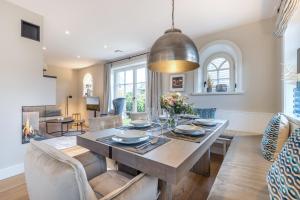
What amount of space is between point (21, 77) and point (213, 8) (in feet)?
10.3

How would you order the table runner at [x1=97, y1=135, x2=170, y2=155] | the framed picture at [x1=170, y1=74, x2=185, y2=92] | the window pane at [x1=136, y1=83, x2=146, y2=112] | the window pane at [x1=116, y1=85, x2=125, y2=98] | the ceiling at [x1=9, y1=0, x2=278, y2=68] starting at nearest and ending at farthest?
the table runner at [x1=97, y1=135, x2=170, y2=155], the ceiling at [x1=9, y1=0, x2=278, y2=68], the framed picture at [x1=170, y1=74, x2=185, y2=92], the window pane at [x1=136, y1=83, x2=146, y2=112], the window pane at [x1=116, y1=85, x2=125, y2=98]

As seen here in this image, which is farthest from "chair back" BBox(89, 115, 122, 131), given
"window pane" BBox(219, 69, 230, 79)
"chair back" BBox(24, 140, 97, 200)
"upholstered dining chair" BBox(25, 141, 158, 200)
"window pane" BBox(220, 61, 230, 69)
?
"window pane" BBox(220, 61, 230, 69)

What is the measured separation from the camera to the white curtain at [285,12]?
1659 millimetres

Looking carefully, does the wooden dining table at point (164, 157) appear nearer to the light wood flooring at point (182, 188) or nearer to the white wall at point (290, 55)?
the light wood flooring at point (182, 188)

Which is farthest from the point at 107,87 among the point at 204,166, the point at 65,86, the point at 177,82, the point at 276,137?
the point at 276,137

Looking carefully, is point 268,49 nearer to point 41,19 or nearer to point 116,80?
point 41,19

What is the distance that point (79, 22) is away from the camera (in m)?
2.82

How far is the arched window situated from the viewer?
6.48 m

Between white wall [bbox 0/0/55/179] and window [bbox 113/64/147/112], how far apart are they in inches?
111

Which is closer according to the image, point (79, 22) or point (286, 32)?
point (286, 32)

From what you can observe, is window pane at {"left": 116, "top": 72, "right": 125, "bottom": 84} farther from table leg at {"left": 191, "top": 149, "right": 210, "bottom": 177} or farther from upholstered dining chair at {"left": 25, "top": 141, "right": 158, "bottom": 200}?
upholstered dining chair at {"left": 25, "top": 141, "right": 158, "bottom": 200}

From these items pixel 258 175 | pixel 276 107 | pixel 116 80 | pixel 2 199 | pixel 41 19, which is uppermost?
pixel 41 19

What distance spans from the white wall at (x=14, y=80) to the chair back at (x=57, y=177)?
2.02m

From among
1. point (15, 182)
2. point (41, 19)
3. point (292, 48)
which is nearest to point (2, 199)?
point (15, 182)
